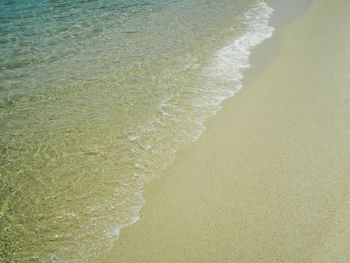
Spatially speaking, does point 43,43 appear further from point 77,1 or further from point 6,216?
point 6,216

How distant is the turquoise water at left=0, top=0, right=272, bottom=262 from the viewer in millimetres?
4301

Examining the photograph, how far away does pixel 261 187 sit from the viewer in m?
4.63

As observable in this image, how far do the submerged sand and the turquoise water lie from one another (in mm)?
351

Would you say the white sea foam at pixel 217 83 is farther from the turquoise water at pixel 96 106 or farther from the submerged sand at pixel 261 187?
the submerged sand at pixel 261 187

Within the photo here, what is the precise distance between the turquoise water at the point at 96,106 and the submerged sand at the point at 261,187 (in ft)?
1.15

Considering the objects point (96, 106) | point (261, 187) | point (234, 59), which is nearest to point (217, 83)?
point (234, 59)

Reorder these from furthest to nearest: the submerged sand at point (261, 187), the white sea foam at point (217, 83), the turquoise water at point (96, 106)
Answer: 1. the white sea foam at point (217, 83)
2. the turquoise water at point (96, 106)
3. the submerged sand at point (261, 187)

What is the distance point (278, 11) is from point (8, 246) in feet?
38.6

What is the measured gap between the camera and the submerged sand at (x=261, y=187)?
3.81 meters

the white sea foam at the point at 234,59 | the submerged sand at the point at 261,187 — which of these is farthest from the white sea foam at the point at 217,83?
the submerged sand at the point at 261,187

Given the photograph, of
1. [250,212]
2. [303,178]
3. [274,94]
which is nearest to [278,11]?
[274,94]

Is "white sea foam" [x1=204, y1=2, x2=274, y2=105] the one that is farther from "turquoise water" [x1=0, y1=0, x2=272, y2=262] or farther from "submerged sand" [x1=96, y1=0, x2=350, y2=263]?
"submerged sand" [x1=96, y1=0, x2=350, y2=263]

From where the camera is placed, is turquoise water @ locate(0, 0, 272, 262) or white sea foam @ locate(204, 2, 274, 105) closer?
turquoise water @ locate(0, 0, 272, 262)

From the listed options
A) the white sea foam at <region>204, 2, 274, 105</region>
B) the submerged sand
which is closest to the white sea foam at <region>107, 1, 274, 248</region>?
the white sea foam at <region>204, 2, 274, 105</region>
